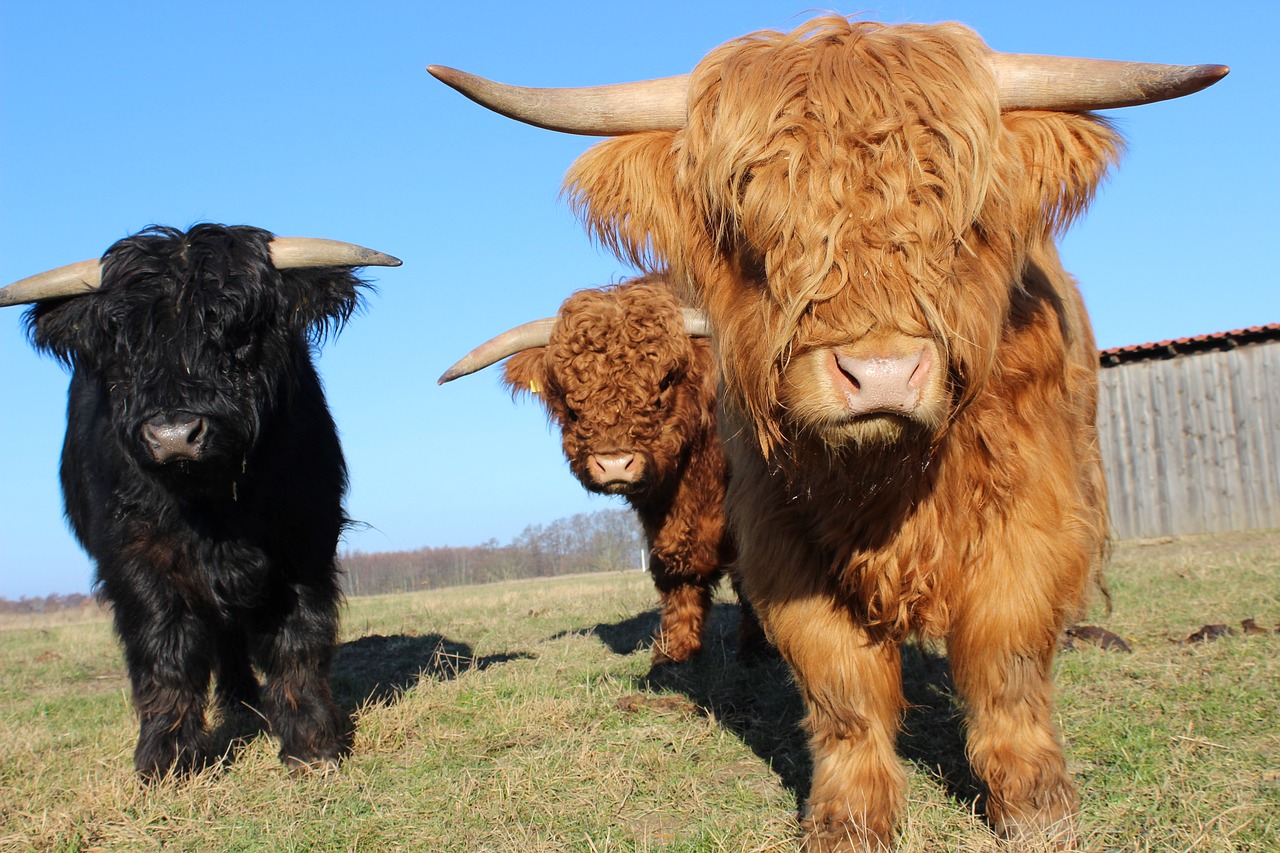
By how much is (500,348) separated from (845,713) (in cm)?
371

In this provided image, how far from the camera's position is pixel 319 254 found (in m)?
3.90

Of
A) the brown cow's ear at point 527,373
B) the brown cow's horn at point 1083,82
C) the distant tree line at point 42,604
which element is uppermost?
the brown cow's horn at point 1083,82

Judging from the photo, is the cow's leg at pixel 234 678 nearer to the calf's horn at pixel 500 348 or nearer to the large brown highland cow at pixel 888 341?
the calf's horn at pixel 500 348

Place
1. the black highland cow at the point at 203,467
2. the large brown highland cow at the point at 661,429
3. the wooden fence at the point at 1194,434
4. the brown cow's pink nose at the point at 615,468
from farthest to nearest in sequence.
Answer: the wooden fence at the point at 1194,434, the large brown highland cow at the point at 661,429, the brown cow's pink nose at the point at 615,468, the black highland cow at the point at 203,467

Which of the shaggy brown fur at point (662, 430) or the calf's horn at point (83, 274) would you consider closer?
the calf's horn at point (83, 274)

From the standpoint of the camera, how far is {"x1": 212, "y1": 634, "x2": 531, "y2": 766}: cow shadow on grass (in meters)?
4.45

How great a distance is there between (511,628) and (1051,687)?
5.27 meters

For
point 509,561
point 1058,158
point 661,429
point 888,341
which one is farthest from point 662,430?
point 509,561

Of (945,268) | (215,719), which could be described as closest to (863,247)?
(945,268)

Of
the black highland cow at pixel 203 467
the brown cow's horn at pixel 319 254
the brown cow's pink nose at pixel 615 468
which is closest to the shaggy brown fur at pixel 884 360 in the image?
the brown cow's horn at pixel 319 254

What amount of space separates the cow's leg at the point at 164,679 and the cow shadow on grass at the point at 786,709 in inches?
65.4

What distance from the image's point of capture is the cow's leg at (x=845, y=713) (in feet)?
8.55

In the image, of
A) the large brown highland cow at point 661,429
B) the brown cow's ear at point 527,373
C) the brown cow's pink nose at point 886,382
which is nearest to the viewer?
the brown cow's pink nose at point 886,382

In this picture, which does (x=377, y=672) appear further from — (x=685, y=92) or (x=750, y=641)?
Answer: (x=685, y=92)
